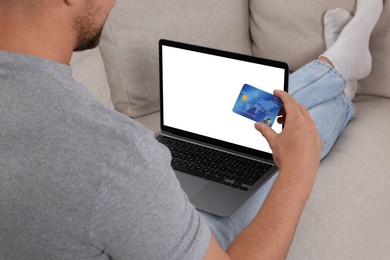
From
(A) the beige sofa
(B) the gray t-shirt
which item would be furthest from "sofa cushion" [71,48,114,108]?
(B) the gray t-shirt

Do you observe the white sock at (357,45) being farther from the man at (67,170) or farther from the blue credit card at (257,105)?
the man at (67,170)

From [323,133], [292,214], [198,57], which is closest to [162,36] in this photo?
[198,57]

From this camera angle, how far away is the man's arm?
104 cm

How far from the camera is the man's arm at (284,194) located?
104 cm

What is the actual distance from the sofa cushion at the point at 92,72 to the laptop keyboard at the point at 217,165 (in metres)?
0.27

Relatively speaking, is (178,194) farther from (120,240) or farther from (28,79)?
(28,79)

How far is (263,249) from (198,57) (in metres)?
0.71

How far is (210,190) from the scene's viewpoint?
4.80 ft

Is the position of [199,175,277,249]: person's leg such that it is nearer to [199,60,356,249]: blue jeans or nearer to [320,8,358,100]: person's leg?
[199,60,356,249]: blue jeans

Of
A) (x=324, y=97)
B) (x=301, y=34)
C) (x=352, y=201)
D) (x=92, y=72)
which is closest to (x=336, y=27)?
(x=301, y=34)

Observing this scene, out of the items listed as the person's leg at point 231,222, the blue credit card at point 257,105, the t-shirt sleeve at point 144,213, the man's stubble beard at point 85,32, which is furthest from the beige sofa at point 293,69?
the man's stubble beard at point 85,32

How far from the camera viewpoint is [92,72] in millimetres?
1789

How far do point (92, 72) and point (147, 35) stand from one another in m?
0.20

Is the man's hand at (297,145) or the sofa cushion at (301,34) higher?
the man's hand at (297,145)
